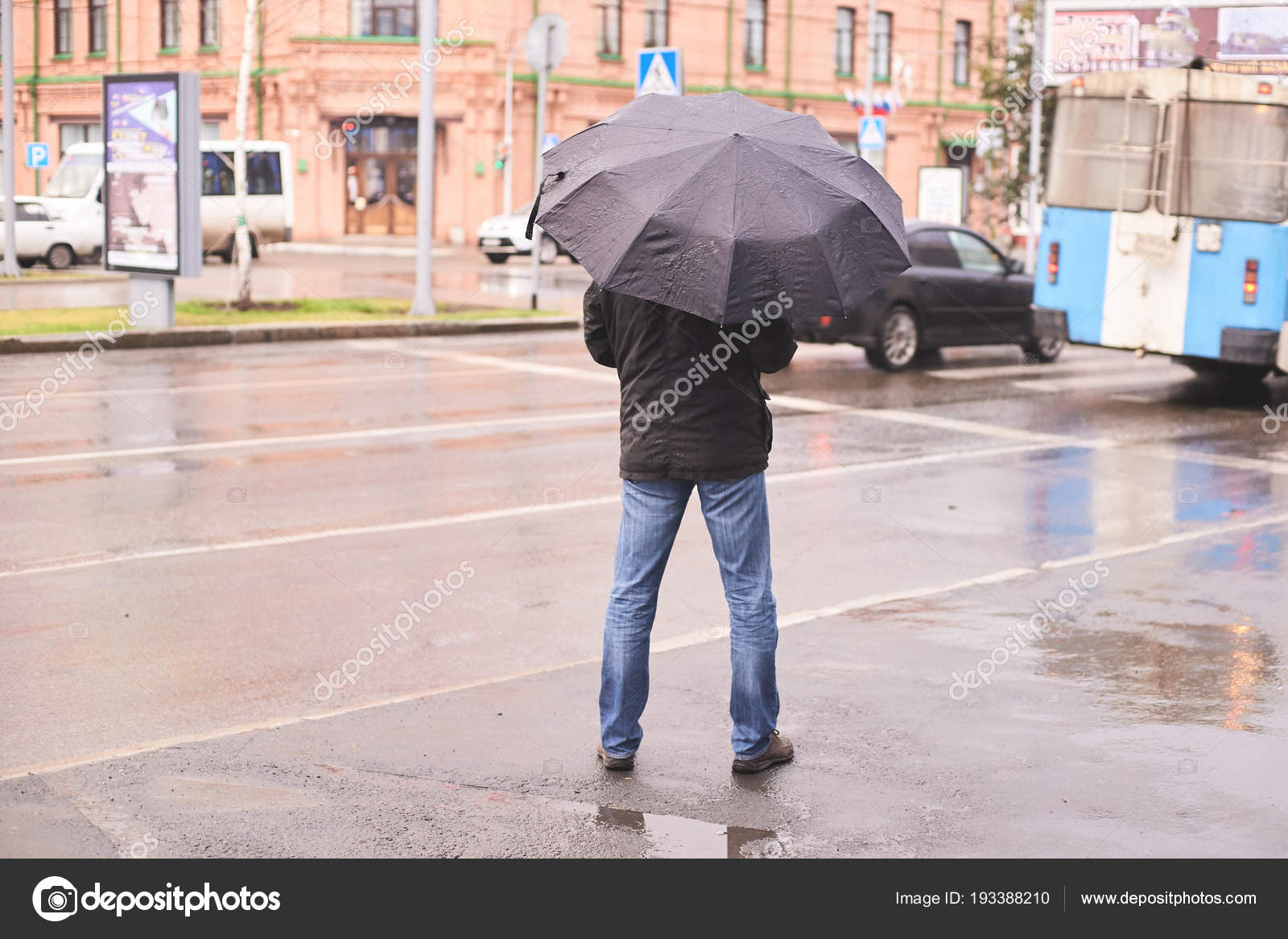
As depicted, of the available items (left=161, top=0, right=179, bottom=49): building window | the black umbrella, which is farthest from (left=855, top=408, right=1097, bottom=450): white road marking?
(left=161, top=0, right=179, bottom=49): building window

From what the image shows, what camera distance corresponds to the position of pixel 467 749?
17.3 ft

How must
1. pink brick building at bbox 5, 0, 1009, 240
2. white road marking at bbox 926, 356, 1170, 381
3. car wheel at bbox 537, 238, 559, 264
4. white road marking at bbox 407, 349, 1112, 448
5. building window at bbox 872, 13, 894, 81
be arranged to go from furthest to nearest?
building window at bbox 872, 13, 894, 81 < pink brick building at bbox 5, 0, 1009, 240 < car wheel at bbox 537, 238, 559, 264 < white road marking at bbox 926, 356, 1170, 381 < white road marking at bbox 407, 349, 1112, 448

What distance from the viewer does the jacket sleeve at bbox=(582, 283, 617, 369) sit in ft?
16.4

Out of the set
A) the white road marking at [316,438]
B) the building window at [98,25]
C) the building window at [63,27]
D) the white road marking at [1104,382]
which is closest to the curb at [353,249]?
the building window at [98,25]

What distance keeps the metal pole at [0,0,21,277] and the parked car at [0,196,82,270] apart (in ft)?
13.3

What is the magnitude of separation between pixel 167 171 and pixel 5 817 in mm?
15276

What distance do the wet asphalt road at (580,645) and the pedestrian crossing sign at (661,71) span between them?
26.5 feet

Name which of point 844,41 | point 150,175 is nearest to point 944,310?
point 150,175

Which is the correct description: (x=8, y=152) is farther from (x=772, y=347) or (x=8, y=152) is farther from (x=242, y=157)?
(x=772, y=347)

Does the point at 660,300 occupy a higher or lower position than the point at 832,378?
higher

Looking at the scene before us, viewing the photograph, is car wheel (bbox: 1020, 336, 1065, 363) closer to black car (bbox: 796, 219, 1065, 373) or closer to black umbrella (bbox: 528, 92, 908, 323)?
black car (bbox: 796, 219, 1065, 373)

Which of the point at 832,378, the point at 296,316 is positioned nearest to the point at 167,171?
the point at 296,316

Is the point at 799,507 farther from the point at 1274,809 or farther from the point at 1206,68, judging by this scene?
the point at 1206,68

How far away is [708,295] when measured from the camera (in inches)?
182
